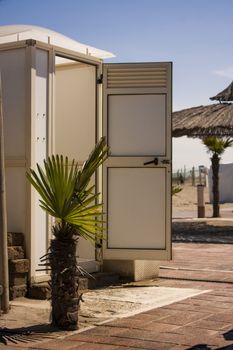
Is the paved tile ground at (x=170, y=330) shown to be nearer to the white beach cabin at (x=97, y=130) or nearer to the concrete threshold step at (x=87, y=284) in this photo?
the concrete threshold step at (x=87, y=284)

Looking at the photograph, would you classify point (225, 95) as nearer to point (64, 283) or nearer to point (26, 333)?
point (64, 283)

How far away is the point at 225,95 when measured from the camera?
55.5ft

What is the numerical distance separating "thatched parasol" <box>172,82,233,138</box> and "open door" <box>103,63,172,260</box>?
821 centimetres

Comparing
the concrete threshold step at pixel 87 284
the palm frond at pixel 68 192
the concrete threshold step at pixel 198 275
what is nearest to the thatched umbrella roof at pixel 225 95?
the concrete threshold step at pixel 198 275

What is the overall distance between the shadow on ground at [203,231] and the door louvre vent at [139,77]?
6.28 meters

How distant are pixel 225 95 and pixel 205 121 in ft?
2.69

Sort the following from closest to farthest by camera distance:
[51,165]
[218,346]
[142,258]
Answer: [218,346] < [51,165] < [142,258]

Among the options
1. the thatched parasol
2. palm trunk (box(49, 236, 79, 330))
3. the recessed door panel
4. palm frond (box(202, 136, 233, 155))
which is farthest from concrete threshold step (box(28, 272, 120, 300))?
palm frond (box(202, 136, 233, 155))

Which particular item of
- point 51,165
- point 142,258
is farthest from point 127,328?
point 142,258

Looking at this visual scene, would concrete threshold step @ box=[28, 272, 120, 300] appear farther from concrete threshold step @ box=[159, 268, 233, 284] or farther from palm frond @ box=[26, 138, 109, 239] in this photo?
palm frond @ box=[26, 138, 109, 239]

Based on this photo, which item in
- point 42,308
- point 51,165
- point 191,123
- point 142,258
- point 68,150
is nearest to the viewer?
point 51,165

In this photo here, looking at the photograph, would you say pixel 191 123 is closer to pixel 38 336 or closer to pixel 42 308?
pixel 42 308

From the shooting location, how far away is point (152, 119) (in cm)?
863

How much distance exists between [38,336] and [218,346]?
1557mm
